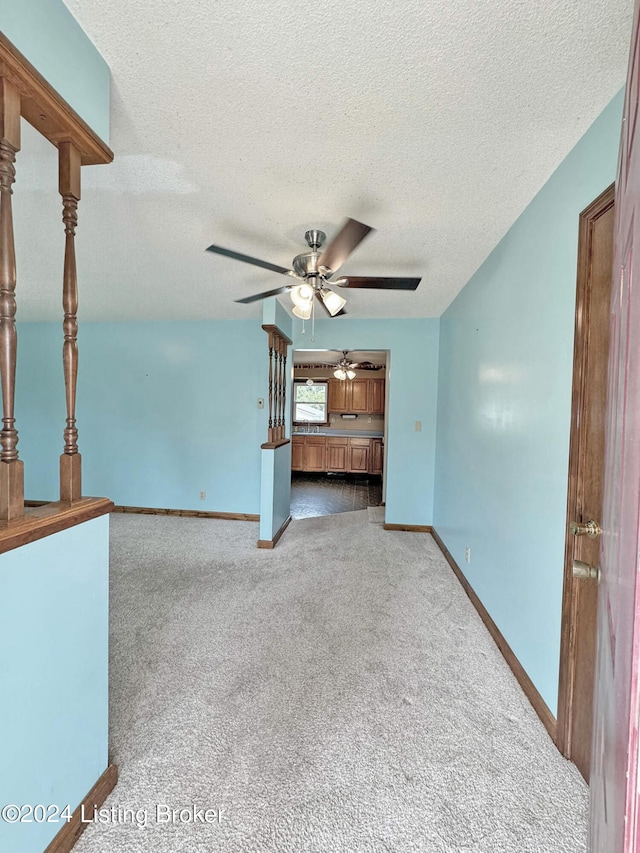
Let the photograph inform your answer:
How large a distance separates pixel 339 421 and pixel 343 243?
615cm

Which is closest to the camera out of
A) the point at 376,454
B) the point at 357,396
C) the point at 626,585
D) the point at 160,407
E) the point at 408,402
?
the point at 626,585

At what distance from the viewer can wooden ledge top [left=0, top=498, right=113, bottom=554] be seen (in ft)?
2.74

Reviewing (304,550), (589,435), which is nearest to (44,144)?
(589,435)

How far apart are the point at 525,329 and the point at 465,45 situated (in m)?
1.17

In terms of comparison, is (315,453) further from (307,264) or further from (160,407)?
(307,264)

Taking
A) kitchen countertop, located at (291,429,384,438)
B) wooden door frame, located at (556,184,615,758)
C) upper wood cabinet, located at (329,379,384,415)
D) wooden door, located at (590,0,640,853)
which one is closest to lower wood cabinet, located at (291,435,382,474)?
kitchen countertop, located at (291,429,384,438)

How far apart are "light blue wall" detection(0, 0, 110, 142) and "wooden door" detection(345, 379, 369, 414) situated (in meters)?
6.53

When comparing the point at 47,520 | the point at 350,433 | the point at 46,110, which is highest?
the point at 46,110

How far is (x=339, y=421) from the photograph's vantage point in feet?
25.7

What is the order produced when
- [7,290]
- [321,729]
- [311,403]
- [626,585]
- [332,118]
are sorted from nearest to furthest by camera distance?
[626,585] → [7,290] → [332,118] → [321,729] → [311,403]

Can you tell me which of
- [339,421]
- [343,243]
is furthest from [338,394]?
[343,243]

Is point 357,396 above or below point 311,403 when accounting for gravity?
above

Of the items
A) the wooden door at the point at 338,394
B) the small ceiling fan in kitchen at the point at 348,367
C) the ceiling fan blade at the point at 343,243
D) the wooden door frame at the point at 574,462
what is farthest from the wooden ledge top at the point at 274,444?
the wooden door at the point at 338,394

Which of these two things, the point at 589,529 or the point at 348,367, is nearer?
the point at 589,529
